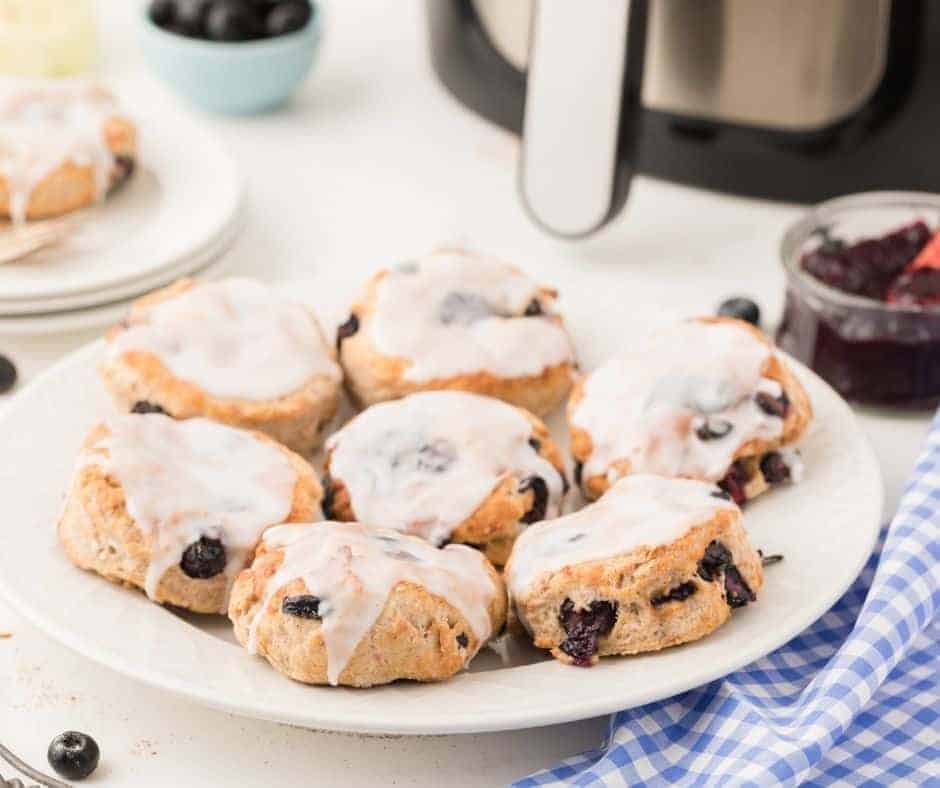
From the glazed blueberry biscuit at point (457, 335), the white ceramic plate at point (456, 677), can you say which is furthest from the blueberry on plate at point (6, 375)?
the glazed blueberry biscuit at point (457, 335)

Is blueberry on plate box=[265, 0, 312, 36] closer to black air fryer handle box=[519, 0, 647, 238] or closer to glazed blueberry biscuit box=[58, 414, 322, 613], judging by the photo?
black air fryer handle box=[519, 0, 647, 238]

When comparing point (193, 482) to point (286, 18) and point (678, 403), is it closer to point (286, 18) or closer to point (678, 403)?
point (678, 403)

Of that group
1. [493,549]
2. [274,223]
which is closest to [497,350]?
[493,549]

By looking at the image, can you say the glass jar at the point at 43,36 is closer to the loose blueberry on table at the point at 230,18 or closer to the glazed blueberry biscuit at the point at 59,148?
the loose blueberry on table at the point at 230,18

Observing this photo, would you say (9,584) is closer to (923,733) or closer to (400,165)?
(923,733)

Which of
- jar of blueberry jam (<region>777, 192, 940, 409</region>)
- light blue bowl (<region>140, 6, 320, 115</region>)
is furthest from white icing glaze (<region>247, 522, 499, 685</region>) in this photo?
light blue bowl (<region>140, 6, 320, 115</region>)

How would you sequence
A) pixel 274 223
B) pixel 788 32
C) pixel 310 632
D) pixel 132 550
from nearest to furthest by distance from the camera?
pixel 310 632 < pixel 132 550 < pixel 788 32 < pixel 274 223

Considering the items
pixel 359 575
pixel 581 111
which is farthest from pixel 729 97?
pixel 359 575
